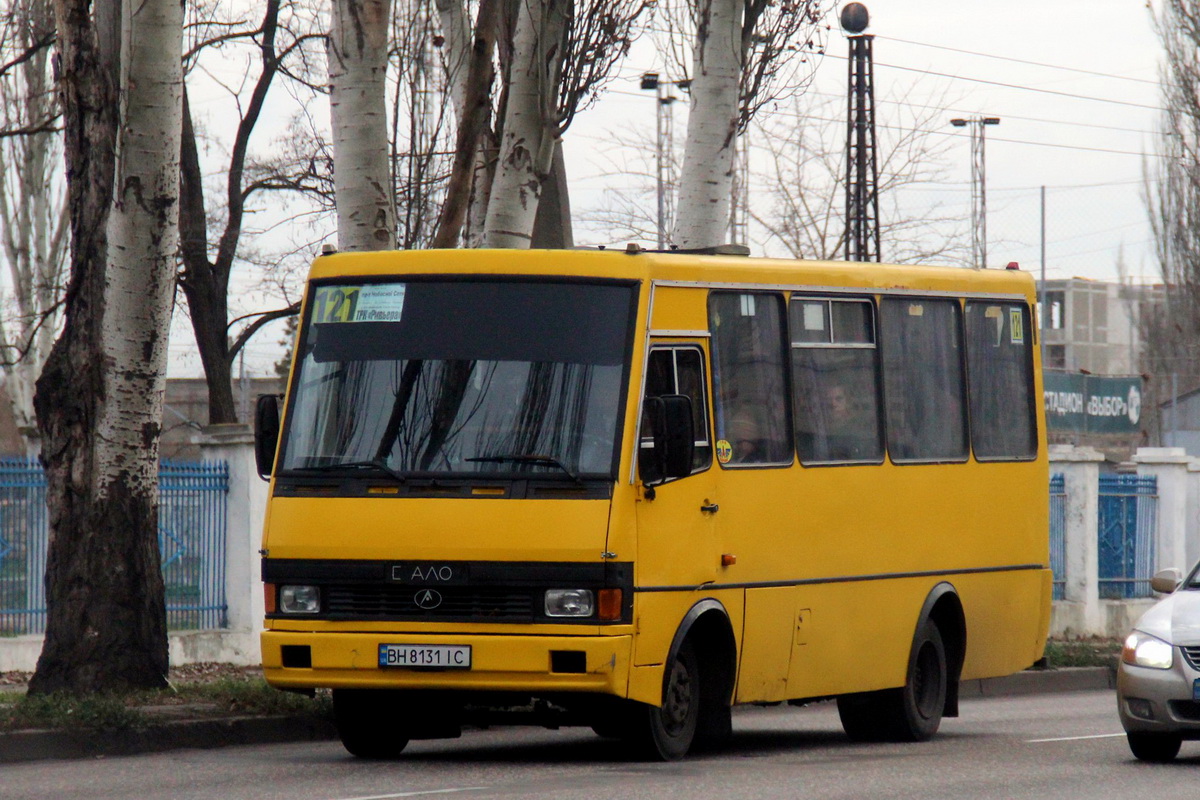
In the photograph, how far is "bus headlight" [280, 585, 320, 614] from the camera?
10898 millimetres

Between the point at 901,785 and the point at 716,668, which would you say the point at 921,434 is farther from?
the point at 901,785

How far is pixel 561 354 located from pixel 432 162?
14665mm

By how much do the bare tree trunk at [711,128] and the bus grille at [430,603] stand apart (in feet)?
26.4

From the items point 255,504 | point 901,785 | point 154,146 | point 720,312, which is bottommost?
point 901,785

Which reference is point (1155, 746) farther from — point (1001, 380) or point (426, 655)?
point (426, 655)

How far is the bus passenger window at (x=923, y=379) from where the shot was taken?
44.7 feet

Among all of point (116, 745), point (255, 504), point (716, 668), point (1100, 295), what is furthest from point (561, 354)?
point (1100, 295)

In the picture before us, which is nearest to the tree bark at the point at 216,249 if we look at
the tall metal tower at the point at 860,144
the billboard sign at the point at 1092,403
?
the tall metal tower at the point at 860,144

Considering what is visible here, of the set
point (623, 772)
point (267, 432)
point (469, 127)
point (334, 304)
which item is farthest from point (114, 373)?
point (623, 772)

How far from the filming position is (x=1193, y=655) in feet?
38.3

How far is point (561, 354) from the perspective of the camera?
11.0 m

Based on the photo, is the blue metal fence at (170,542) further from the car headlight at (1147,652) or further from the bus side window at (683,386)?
the car headlight at (1147,652)

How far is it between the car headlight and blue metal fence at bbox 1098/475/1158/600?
1430cm

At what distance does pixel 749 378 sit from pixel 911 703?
2992 mm
